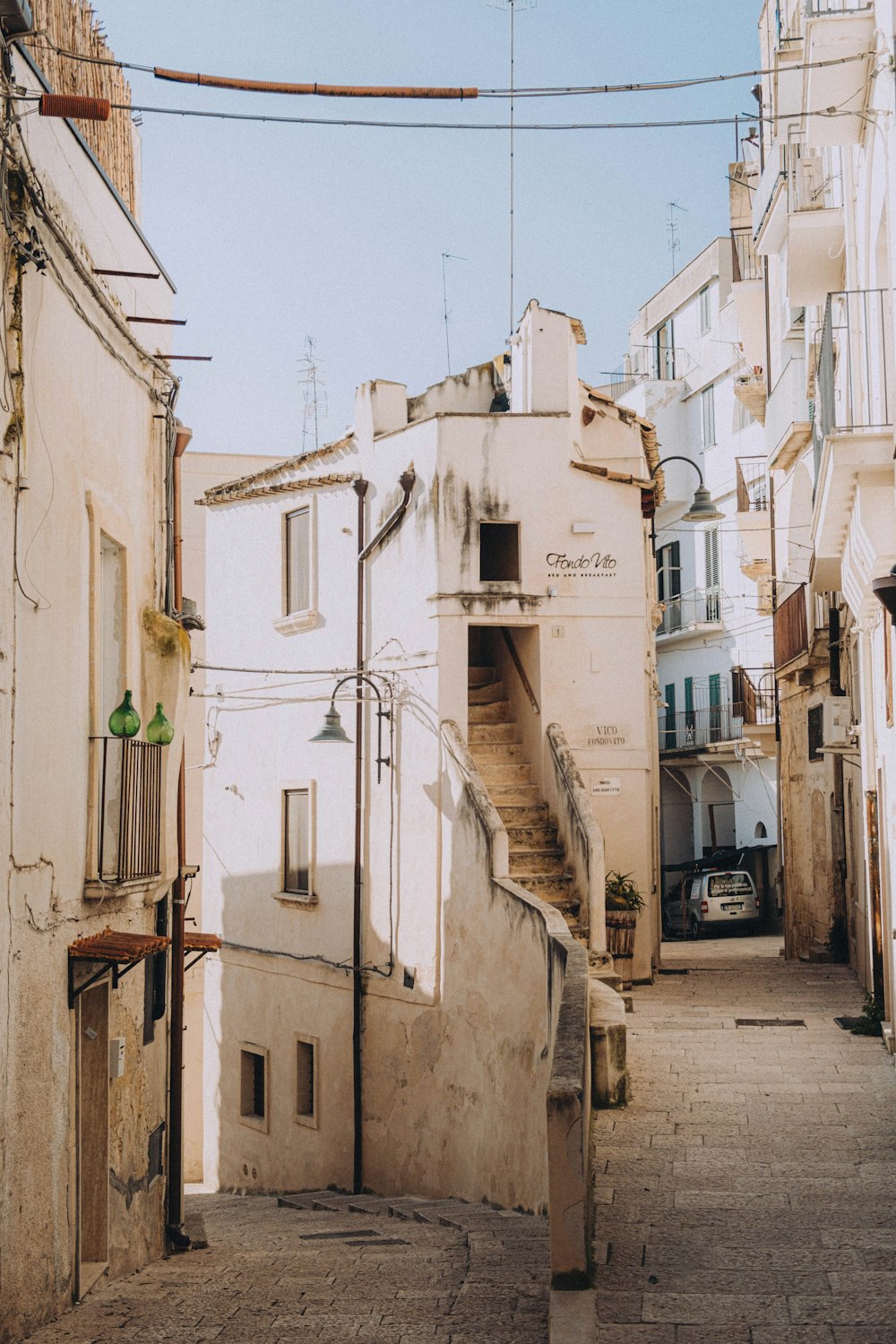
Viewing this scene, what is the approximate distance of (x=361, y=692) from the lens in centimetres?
Answer: 1830

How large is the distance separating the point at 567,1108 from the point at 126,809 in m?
4.16

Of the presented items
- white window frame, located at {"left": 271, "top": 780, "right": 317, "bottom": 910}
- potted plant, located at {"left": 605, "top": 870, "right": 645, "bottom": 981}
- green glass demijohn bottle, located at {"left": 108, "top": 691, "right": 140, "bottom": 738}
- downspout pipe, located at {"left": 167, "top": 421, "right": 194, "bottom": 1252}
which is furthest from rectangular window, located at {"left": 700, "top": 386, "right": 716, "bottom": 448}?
green glass demijohn bottle, located at {"left": 108, "top": 691, "right": 140, "bottom": 738}

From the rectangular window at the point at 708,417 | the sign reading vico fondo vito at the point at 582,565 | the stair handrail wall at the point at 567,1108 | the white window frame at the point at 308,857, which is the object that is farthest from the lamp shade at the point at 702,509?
→ the rectangular window at the point at 708,417

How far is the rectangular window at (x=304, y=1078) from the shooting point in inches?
740

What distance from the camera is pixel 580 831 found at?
51.3 feet

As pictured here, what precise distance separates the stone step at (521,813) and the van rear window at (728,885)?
15.5 m

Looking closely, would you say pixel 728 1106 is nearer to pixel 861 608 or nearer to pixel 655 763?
pixel 861 608

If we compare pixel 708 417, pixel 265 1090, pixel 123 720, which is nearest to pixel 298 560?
pixel 265 1090

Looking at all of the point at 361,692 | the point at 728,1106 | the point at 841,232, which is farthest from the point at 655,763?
the point at 728,1106

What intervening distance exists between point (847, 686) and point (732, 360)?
20.4 m

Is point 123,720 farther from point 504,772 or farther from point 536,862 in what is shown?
point 504,772

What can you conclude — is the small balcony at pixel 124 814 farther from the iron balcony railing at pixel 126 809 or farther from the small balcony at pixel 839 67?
the small balcony at pixel 839 67

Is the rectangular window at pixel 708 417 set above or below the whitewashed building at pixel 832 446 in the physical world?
above

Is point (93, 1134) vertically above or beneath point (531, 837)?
beneath
